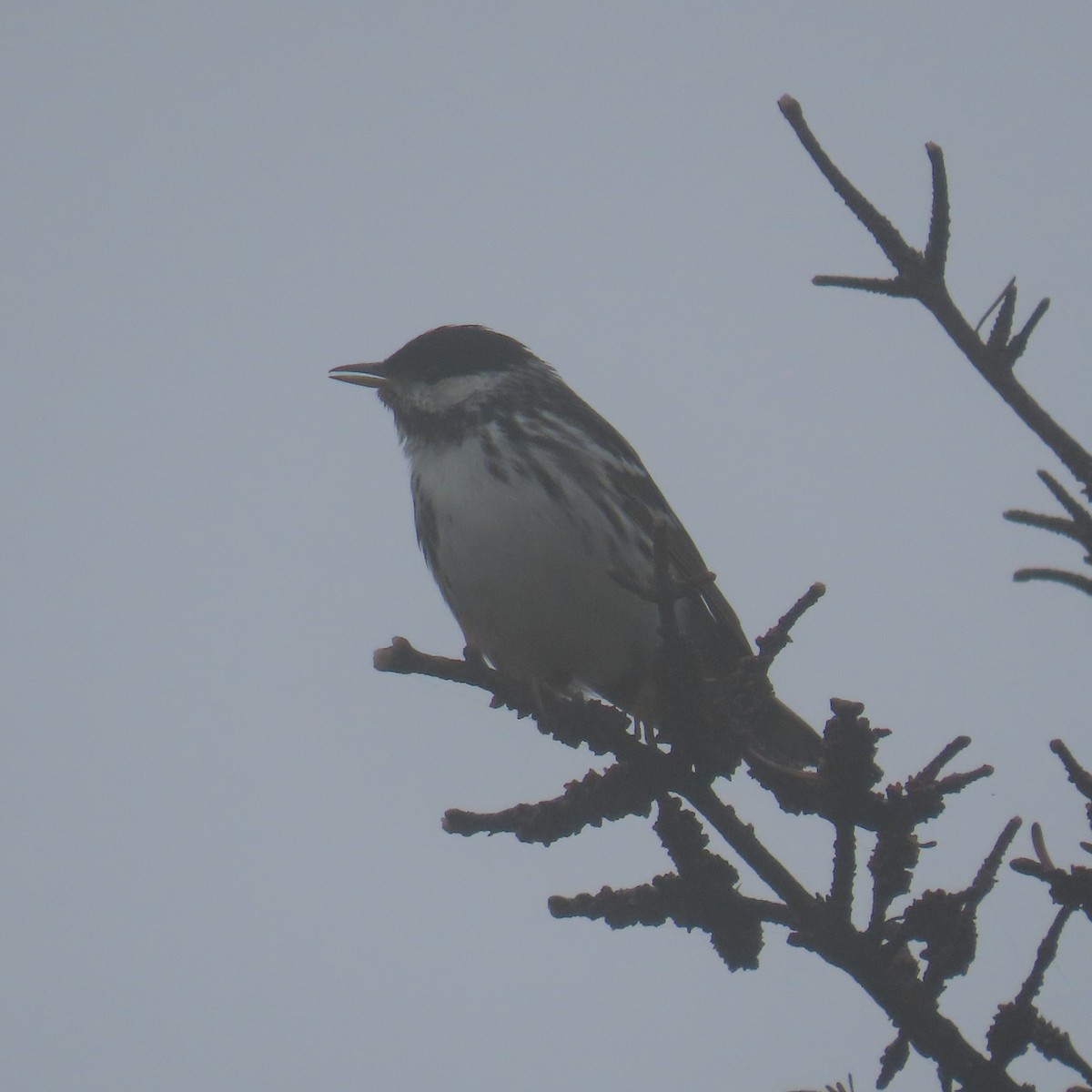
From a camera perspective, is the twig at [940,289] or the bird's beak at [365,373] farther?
the bird's beak at [365,373]

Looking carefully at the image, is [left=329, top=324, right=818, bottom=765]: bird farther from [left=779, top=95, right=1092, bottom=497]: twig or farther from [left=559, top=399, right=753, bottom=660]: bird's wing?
[left=779, top=95, right=1092, bottom=497]: twig

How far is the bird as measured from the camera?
551cm

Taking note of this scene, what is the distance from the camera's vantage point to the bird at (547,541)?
18.1ft

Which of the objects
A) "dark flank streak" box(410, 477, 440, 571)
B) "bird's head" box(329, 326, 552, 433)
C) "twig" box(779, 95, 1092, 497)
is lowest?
"twig" box(779, 95, 1092, 497)

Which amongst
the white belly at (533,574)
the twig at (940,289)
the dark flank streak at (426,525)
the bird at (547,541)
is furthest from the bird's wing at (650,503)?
the twig at (940,289)

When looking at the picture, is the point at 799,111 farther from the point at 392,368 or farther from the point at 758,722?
the point at 392,368

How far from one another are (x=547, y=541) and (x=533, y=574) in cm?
15

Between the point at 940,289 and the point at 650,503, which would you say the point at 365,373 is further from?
the point at 940,289

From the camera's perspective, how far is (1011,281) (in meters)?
2.46

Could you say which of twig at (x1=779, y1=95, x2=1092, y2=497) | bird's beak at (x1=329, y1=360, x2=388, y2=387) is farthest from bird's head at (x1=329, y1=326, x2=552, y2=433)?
twig at (x1=779, y1=95, x2=1092, y2=497)

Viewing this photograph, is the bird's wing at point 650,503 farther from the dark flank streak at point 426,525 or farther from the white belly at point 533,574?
the dark flank streak at point 426,525

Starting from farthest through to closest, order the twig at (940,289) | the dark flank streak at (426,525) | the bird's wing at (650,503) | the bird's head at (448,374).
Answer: the bird's head at (448,374) → the bird's wing at (650,503) → the dark flank streak at (426,525) → the twig at (940,289)

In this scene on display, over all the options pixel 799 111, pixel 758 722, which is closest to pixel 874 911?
pixel 758 722

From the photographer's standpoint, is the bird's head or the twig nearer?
the twig
